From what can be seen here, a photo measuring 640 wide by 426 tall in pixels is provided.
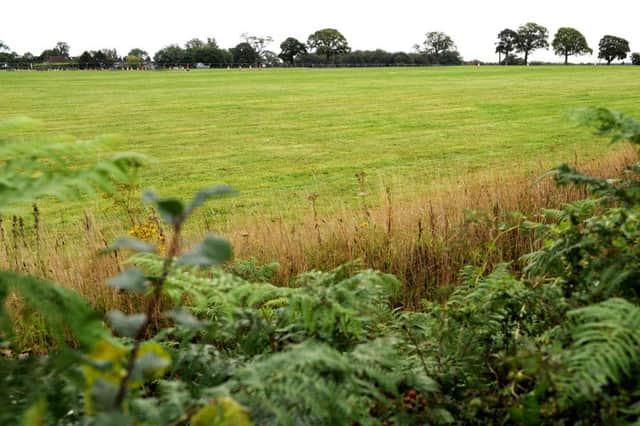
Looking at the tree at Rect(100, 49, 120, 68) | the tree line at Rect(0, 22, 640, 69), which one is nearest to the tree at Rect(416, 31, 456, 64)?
the tree line at Rect(0, 22, 640, 69)

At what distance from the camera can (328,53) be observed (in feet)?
462

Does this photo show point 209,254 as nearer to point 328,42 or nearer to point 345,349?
point 345,349

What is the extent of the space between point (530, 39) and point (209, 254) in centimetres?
15174

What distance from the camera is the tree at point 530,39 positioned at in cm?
13962

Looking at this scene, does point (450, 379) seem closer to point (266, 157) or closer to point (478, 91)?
point (266, 157)

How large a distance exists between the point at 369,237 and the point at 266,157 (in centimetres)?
1237

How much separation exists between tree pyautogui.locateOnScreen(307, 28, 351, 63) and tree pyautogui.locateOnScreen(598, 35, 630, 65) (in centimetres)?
5457

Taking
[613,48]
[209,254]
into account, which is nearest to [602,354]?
[209,254]

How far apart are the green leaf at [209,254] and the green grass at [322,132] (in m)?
6.49

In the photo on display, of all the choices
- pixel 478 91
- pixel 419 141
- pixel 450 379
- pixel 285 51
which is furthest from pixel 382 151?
pixel 285 51

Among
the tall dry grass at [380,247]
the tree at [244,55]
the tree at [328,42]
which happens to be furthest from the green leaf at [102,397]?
the tree at [328,42]

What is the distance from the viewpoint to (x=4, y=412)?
1.31m

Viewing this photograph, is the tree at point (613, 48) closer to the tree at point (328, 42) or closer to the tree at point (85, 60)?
the tree at point (328, 42)

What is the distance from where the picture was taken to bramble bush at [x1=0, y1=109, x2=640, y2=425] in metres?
1.17
